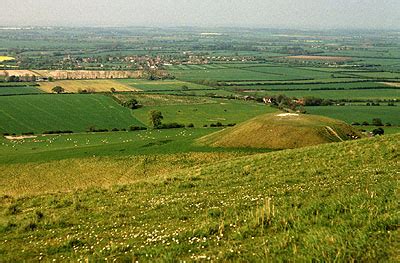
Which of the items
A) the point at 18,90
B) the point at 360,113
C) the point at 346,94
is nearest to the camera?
the point at 360,113

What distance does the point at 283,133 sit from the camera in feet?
167

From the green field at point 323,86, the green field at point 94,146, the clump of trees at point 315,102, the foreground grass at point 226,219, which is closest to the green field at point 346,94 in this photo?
the green field at point 323,86

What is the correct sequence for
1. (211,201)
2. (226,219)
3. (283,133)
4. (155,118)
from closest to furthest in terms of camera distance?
1. (226,219)
2. (211,201)
3. (283,133)
4. (155,118)

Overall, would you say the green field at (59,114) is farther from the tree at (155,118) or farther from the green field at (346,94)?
the green field at (346,94)

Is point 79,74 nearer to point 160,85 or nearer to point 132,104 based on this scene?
point 160,85

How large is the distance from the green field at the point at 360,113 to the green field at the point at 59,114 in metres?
47.1

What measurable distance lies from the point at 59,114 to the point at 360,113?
246ft

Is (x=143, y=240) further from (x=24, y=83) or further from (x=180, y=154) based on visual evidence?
(x=24, y=83)

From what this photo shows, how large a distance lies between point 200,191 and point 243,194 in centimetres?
292

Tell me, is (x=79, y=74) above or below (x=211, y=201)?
below

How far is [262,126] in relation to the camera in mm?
53719

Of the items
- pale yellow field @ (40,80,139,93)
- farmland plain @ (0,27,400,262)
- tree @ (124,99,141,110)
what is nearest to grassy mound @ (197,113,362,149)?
farmland plain @ (0,27,400,262)

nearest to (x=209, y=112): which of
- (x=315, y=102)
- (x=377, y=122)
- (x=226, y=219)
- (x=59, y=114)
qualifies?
(x=315, y=102)

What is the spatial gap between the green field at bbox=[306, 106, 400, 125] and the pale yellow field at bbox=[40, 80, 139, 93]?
69898 millimetres
